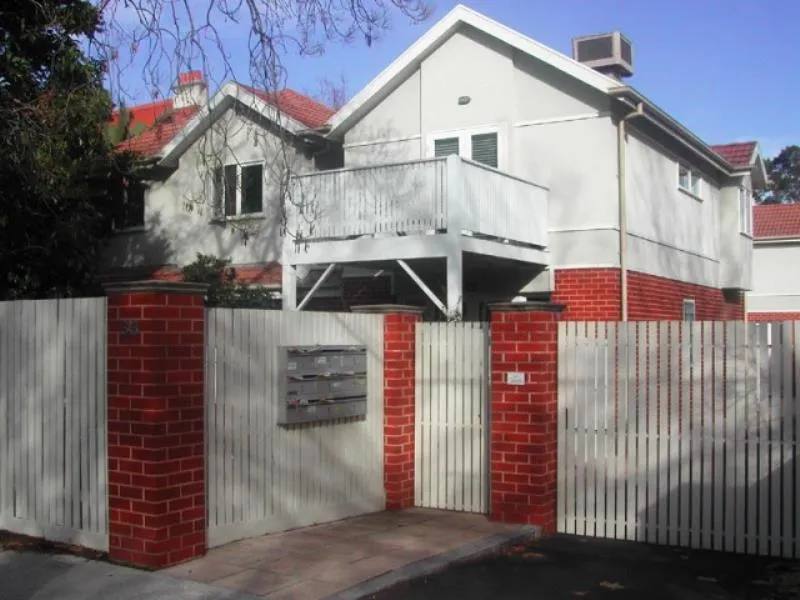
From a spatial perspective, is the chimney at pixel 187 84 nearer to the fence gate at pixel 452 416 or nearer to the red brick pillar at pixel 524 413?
the fence gate at pixel 452 416

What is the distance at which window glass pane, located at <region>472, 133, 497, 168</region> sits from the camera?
Answer: 14953 mm

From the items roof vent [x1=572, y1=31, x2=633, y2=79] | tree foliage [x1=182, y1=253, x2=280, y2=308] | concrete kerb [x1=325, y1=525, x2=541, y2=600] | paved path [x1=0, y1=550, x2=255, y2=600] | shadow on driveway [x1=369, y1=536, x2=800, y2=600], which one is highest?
roof vent [x1=572, y1=31, x2=633, y2=79]

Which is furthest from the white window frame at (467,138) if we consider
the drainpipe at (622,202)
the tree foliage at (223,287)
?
the tree foliage at (223,287)

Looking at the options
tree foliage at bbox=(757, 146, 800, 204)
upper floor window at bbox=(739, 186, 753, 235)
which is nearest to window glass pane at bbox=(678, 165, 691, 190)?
upper floor window at bbox=(739, 186, 753, 235)

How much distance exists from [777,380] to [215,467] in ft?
15.2

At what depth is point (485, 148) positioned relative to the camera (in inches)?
592

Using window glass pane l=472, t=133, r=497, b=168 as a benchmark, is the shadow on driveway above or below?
below

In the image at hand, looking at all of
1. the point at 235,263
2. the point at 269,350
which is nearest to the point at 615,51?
the point at 235,263

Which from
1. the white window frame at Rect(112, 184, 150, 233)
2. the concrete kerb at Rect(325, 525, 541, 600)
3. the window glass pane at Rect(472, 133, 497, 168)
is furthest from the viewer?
the white window frame at Rect(112, 184, 150, 233)

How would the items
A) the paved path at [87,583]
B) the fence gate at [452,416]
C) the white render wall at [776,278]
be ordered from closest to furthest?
the paved path at [87,583] → the fence gate at [452,416] → the white render wall at [776,278]

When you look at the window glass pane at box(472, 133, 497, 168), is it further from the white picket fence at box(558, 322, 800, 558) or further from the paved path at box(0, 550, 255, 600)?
the paved path at box(0, 550, 255, 600)

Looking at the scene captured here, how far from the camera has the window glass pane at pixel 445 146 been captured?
15.3m

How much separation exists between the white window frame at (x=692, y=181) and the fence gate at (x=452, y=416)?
9.88m

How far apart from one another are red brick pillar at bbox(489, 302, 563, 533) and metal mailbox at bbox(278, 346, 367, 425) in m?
1.29
